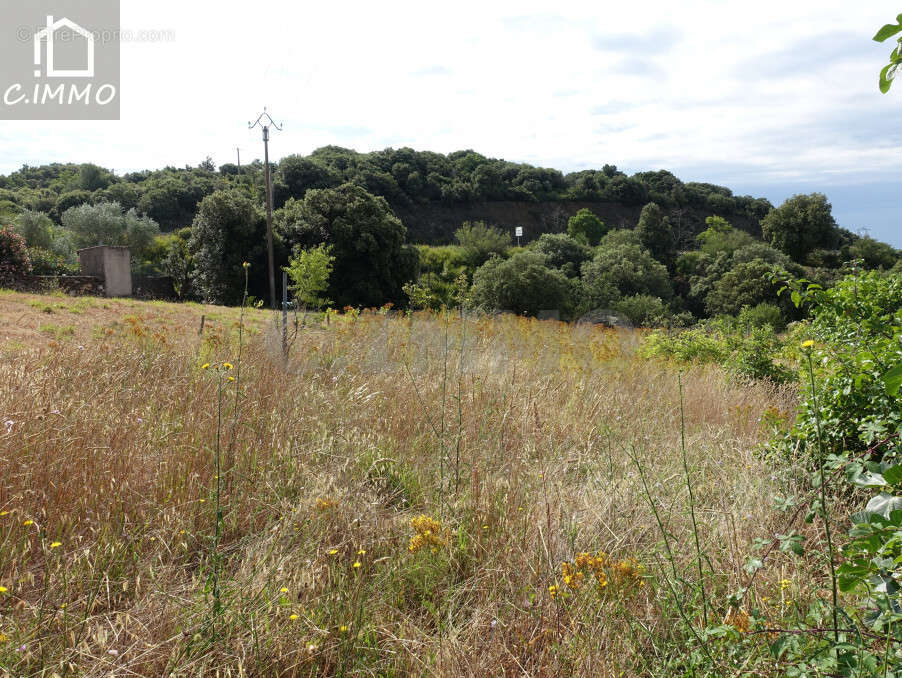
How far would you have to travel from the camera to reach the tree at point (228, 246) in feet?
80.4

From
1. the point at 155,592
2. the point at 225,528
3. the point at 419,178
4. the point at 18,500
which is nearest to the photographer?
the point at 155,592

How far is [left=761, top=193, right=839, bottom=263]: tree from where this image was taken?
139 ft

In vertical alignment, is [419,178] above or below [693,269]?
above

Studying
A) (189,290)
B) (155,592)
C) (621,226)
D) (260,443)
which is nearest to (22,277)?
(189,290)

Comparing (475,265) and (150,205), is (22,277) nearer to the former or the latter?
(475,265)

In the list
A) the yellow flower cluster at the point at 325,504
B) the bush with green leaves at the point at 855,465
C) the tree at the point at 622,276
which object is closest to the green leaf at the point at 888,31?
the bush with green leaves at the point at 855,465

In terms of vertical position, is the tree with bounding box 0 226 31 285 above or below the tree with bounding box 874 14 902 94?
above

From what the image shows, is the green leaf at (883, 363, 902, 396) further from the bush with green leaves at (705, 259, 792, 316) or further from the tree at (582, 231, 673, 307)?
the bush with green leaves at (705, 259, 792, 316)

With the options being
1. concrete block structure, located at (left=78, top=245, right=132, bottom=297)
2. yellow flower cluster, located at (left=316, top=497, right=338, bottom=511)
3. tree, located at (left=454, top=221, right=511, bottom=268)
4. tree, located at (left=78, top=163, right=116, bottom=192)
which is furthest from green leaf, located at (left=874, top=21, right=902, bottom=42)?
tree, located at (left=78, top=163, right=116, bottom=192)

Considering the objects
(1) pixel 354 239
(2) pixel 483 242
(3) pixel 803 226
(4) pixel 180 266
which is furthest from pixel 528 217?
(4) pixel 180 266

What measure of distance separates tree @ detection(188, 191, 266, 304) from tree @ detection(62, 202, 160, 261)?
11217 millimetres

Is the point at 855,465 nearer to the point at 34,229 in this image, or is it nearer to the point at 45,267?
the point at 45,267

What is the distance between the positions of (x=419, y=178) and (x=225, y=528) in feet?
167

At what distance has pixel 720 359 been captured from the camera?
316 inches
